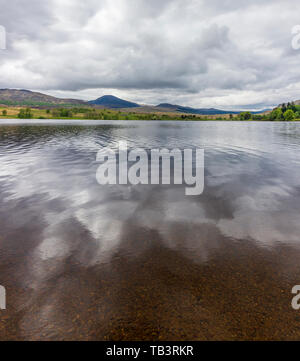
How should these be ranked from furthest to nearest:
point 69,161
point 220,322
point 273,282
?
point 69,161 < point 273,282 < point 220,322

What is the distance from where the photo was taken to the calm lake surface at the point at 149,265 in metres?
4.98

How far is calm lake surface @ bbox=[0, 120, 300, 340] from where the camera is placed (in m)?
4.98

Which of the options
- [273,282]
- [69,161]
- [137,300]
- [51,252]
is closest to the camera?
[137,300]

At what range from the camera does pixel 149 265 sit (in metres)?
7.06

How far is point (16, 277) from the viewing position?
6457 mm

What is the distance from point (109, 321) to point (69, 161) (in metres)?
Answer: 22.9

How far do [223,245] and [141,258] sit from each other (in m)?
3.45

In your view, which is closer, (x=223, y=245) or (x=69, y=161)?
(x=223, y=245)

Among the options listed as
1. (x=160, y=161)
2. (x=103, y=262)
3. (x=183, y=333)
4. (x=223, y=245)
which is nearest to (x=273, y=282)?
(x=223, y=245)
